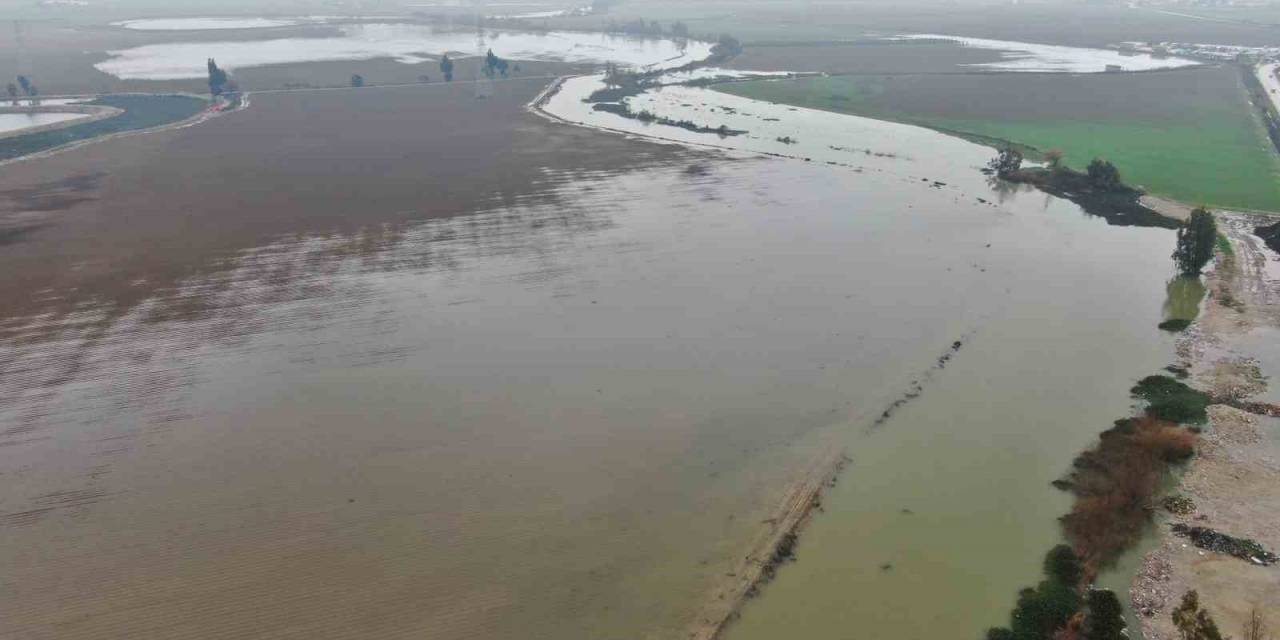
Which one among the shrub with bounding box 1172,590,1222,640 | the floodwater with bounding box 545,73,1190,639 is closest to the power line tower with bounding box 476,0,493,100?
the floodwater with bounding box 545,73,1190,639

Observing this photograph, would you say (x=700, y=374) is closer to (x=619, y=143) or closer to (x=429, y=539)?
(x=429, y=539)

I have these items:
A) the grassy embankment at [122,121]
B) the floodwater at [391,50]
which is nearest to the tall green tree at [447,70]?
the floodwater at [391,50]

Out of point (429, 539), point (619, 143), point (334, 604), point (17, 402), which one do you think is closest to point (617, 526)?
point (429, 539)

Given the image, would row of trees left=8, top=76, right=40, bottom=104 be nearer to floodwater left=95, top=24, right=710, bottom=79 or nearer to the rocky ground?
floodwater left=95, top=24, right=710, bottom=79

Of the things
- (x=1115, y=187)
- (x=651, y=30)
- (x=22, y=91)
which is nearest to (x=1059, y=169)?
(x=1115, y=187)

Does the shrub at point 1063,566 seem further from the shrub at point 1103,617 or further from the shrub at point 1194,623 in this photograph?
the shrub at point 1194,623

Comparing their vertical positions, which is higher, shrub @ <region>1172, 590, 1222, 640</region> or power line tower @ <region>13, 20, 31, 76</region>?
power line tower @ <region>13, 20, 31, 76</region>
